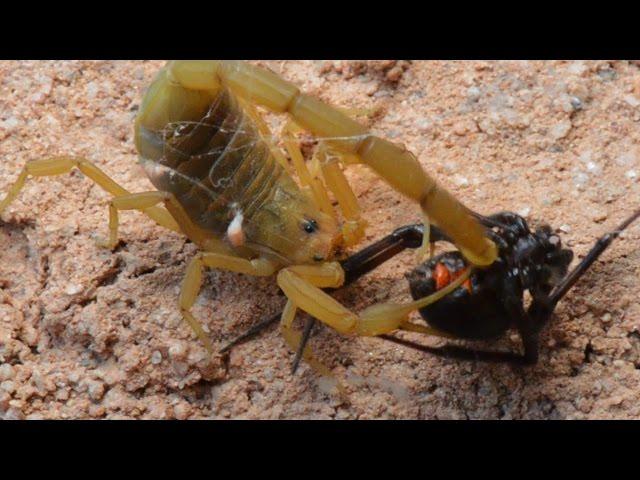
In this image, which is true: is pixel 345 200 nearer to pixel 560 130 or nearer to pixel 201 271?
pixel 201 271

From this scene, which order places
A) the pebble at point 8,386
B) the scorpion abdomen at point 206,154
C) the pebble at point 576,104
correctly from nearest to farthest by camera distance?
the pebble at point 8,386
the scorpion abdomen at point 206,154
the pebble at point 576,104

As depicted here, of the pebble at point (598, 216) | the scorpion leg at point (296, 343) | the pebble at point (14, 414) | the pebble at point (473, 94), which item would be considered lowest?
the pebble at point (14, 414)

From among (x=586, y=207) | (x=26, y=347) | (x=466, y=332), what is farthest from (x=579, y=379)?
(x=26, y=347)

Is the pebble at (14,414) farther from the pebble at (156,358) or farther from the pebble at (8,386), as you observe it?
the pebble at (156,358)

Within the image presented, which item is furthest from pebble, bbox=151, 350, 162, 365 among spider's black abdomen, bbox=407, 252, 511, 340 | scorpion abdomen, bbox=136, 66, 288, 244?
spider's black abdomen, bbox=407, 252, 511, 340

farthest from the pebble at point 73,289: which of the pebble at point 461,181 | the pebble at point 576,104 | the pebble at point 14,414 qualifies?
the pebble at point 576,104

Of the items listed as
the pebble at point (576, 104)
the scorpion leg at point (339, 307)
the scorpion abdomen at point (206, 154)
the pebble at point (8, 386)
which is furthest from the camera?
the pebble at point (576, 104)

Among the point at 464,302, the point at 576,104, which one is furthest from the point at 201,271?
the point at 576,104

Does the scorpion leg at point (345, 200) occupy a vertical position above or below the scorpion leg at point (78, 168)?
above
